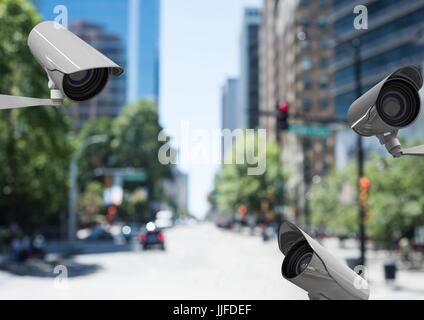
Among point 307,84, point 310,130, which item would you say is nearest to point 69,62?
point 310,130

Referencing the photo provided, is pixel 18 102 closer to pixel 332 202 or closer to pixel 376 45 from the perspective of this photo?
pixel 332 202

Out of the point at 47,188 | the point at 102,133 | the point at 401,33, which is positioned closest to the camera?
the point at 47,188

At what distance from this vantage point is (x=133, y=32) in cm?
15825

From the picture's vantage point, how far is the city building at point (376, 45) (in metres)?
68.8

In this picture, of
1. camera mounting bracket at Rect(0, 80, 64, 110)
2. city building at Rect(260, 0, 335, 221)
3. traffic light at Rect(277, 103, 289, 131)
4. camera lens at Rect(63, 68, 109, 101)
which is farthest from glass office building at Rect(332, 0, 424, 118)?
camera mounting bracket at Rect(0, 80, 64, 110)

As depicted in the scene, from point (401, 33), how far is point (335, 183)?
28.1 metres

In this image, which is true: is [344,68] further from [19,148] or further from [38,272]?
[38,272]

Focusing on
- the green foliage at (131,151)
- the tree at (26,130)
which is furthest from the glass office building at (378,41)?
the tree at (26,130)

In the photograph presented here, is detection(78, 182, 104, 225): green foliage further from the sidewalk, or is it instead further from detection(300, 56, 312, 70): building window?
the sidewalk

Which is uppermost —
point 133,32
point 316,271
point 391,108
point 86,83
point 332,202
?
point 133,32

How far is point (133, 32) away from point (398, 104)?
161 meters

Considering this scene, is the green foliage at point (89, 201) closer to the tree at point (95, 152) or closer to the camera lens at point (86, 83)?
the tree at point (95, 152)
